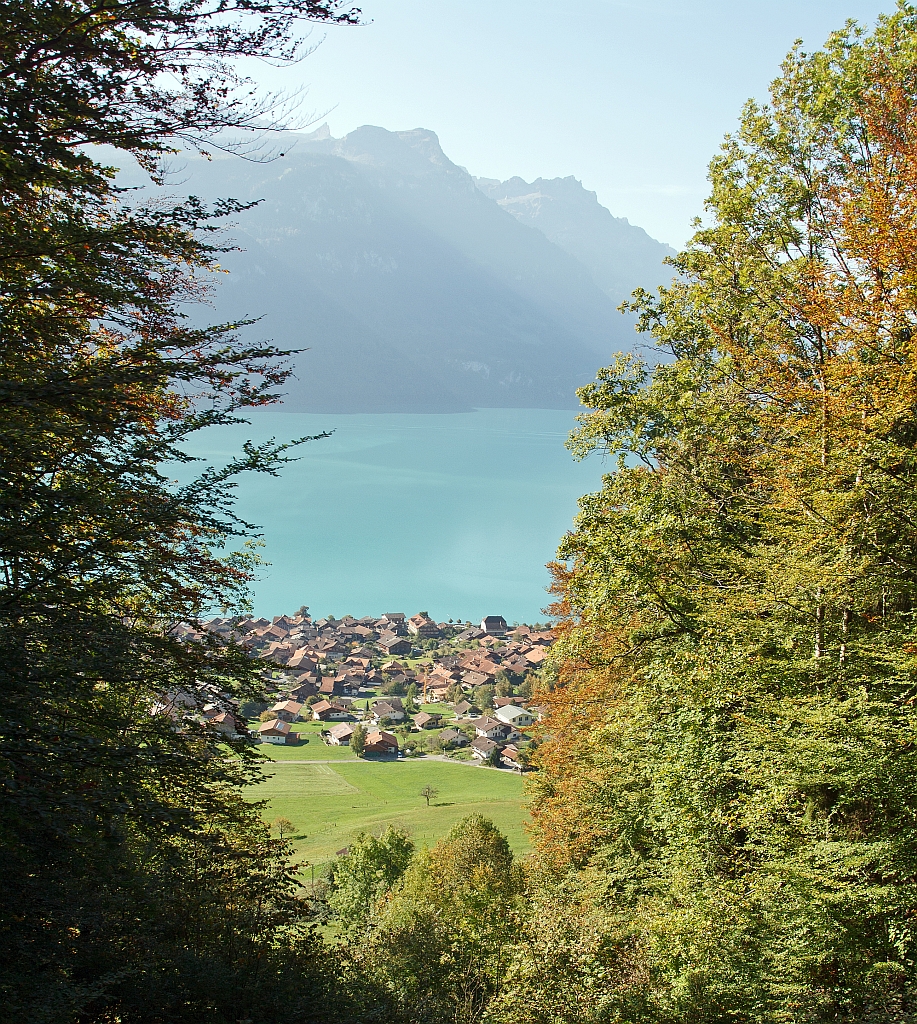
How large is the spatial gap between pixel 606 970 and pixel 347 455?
120918 mm

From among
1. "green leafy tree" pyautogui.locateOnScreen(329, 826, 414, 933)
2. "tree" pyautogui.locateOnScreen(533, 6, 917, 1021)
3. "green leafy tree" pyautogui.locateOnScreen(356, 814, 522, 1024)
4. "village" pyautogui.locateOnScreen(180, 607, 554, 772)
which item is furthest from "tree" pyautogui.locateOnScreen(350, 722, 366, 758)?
"tree" pyautogui.locateOnScreen(533, 6, 917, 1021)

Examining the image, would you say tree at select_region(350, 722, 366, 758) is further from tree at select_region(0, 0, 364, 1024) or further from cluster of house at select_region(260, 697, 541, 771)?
tree at select_region(0, 0, 364, 1024)

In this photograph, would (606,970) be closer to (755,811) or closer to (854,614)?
(755,811)

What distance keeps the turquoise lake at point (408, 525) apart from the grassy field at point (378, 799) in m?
Result: 21.7

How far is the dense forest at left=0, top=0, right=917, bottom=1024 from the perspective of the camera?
14.6 feet

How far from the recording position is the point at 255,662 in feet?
19.1

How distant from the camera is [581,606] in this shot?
1017 centimetres

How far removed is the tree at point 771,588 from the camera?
5.91 metres

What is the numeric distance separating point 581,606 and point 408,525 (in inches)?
3011

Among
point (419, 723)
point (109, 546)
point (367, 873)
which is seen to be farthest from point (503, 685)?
point (109, 546)

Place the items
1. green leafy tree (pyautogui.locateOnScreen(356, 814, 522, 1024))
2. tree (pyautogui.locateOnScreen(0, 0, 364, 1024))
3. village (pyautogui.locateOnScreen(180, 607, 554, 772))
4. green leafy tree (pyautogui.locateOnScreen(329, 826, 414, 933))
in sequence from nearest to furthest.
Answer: tree (pyautogui.locateOnScreen(0, 0, 364, 1024)) < green leafy tree (pyautogui.locateOnScreen(356, 814, 522, 1024)) < green leafy tree (pyautogui.locateOnScreen(329, 826, 414, 933)) < village (pyautogui.locateOnScreen(180, 607, 554, 772))

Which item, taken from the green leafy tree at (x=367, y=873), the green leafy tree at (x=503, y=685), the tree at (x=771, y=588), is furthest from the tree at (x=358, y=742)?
the tree at (x=771, y=588)

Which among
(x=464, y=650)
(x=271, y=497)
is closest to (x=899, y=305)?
(x=464, y=650)

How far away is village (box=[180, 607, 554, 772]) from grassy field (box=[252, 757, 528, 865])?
2409mm
